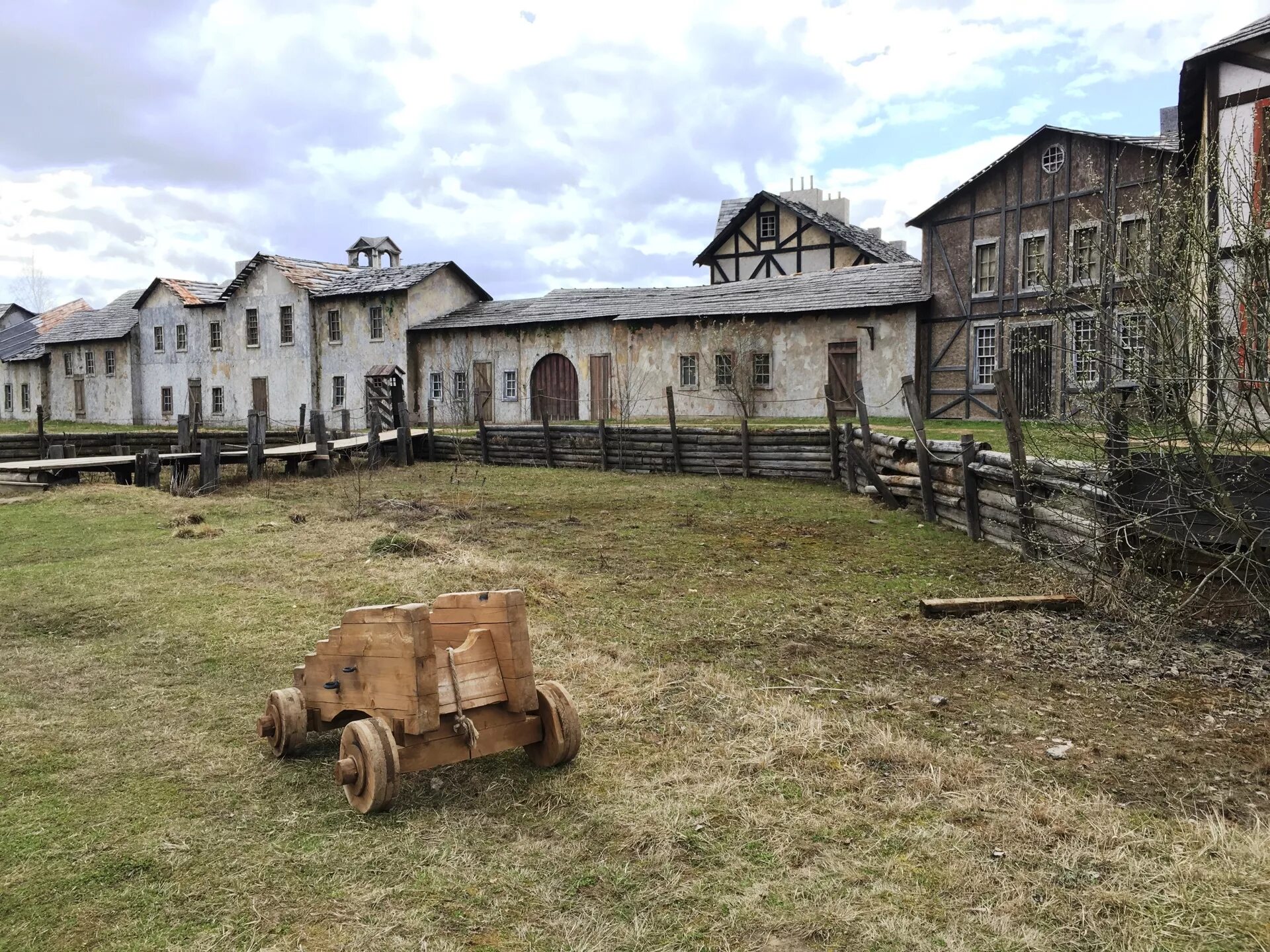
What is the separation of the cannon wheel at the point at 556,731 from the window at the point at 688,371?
24.6 metres

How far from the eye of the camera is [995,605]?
24.2ft

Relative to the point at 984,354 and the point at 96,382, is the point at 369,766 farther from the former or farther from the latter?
the point at 96,382

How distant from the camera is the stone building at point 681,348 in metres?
26.3

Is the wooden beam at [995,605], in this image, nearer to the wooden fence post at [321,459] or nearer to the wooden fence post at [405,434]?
the wooden fence post at [321,459]

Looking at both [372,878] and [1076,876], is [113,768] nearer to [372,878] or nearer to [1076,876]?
[372,878]

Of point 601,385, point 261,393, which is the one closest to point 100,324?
point 261,393

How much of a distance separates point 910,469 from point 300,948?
11103 millimetres

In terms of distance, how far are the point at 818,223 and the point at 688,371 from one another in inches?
387

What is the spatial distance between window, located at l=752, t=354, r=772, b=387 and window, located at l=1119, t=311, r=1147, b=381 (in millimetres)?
20563

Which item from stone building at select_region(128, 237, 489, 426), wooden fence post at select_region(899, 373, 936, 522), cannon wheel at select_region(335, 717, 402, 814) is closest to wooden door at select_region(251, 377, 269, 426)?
stone building at select_region(128, 237, 489, 426)

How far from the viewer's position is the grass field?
319 cm

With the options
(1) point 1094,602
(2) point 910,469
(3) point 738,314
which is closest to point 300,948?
(1) point 1094,602

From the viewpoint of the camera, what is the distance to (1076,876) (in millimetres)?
3408

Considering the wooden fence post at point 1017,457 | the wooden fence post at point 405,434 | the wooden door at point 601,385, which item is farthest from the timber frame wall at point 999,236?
the wooden fence post at point 1017,457
